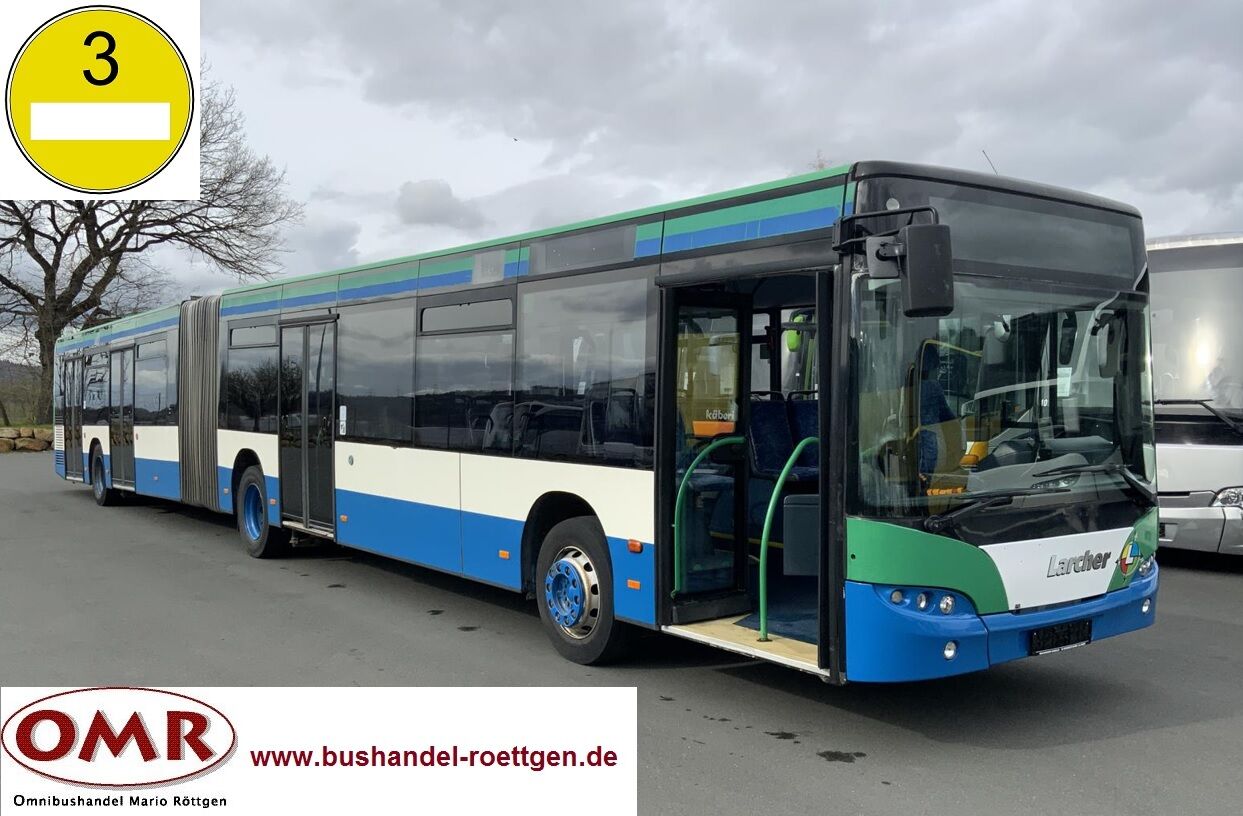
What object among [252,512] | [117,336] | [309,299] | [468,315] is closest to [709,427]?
[468,315]

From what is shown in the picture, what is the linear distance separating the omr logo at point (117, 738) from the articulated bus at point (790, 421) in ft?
8.71

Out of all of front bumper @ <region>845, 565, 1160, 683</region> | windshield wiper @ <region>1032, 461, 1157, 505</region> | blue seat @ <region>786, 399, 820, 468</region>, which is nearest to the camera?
front bumper @ <region>845, 565, 1160, 683</region>

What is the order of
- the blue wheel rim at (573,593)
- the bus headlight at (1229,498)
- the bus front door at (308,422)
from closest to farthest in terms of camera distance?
the blue wheel rim at (573,593), the bus headlight at (1229,498), the bus front door at (308,422)

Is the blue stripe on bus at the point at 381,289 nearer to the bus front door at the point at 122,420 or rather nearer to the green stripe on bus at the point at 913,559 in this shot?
the green stripe on bus at the point at 913,559

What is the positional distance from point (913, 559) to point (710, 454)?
1.75m

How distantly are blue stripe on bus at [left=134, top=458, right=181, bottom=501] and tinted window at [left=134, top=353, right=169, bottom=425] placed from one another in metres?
0.57

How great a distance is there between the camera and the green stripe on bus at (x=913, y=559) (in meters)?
5.08

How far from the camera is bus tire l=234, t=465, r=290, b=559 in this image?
1141 centimetres

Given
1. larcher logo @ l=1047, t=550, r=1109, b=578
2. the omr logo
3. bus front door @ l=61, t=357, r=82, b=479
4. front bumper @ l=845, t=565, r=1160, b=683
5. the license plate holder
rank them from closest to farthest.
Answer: the omr logo, front bumper @ l=845, t=565, r=1160, b=683, the license plate holder, larcher logo @ l=1047, t=550, r=1109, b=578, bus front door @ l=61, t=357, r=82, b=479

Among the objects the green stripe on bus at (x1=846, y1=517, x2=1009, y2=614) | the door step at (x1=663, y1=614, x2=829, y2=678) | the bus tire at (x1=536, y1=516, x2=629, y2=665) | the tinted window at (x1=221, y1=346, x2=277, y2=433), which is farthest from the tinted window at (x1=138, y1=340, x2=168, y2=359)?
the green stripe on bus at (x1=846, y1=517, x2=1009, y2=614)

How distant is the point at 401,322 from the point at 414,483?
4.46 feet

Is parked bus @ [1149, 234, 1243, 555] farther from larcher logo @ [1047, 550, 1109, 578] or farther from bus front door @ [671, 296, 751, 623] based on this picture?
bus front door @ [671, 296, 751, 623]

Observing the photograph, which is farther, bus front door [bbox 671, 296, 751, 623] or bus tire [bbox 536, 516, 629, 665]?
bus tire [bbox 536, 516, 629, 665]

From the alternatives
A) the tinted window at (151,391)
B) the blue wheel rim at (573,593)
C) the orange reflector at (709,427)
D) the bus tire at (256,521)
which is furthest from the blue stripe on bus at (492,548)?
the tinted window at (151,391)
